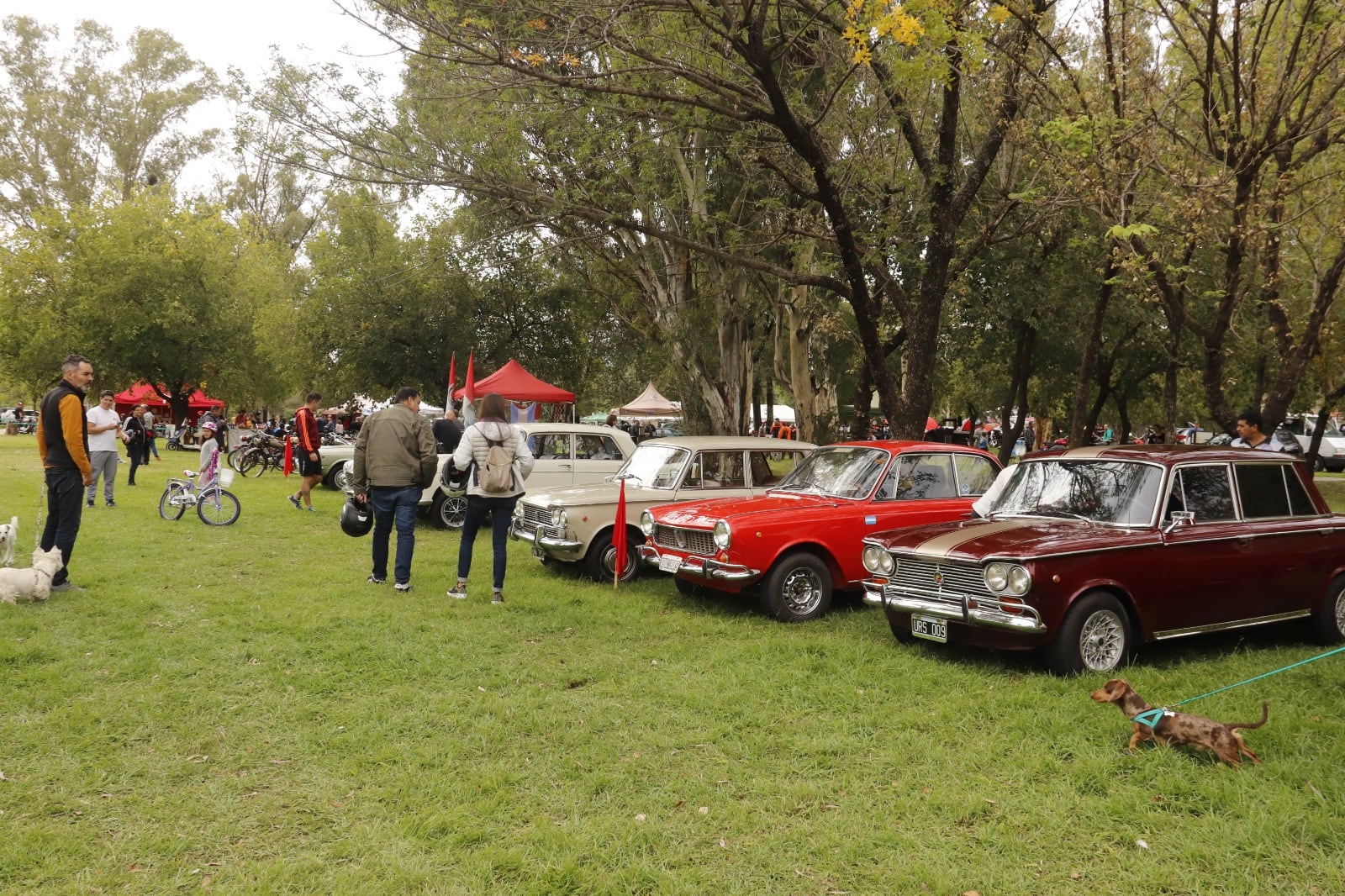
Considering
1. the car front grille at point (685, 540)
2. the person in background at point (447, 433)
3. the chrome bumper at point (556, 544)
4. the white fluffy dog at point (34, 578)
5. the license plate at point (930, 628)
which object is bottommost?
the license plate at point (930, 628)

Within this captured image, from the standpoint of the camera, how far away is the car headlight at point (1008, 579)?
6.07 metres

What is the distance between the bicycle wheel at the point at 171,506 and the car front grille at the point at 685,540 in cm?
806

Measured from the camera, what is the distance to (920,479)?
9102mm

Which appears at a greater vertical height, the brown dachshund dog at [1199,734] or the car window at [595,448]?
the car window at [595,448]

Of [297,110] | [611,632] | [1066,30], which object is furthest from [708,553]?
[297,110]

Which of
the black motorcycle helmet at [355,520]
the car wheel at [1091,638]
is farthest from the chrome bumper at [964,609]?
the black motorcycle helmet at [355,520]

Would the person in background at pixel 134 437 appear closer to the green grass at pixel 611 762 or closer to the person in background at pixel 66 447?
the person in background at pixel 66 447

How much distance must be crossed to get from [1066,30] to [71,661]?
1232 cm

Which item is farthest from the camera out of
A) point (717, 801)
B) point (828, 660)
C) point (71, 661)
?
point (828, 660)

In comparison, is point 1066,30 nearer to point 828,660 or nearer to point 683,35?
point 683,35

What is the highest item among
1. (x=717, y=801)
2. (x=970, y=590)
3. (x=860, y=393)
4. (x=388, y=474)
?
(x=860, y=393)

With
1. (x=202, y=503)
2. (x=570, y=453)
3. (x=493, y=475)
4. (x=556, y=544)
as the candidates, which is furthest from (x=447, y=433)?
(x=493, y=475)

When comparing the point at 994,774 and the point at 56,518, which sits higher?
the point at 56,518

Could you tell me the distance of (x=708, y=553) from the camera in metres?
8.35
